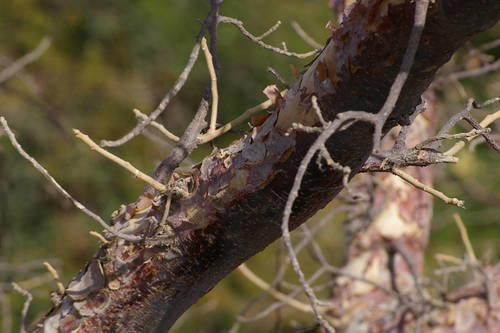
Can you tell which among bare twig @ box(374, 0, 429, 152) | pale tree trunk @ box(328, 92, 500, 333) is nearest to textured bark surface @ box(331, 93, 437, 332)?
pale tree trunk @ box(328, 92, 500, 333)

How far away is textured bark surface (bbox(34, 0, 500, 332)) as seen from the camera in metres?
0.69

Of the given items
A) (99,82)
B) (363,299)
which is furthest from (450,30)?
(99,82)

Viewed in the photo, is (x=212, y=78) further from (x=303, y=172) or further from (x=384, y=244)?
(x=384, y=244)

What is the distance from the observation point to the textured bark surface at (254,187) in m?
0.69

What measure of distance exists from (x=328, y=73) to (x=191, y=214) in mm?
271

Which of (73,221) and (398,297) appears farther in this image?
(73,221)

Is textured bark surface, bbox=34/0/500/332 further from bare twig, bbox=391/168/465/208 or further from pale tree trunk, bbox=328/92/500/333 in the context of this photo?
pale tree trunk, bbox=328/92/500/333

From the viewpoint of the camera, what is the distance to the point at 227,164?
2.85 ft

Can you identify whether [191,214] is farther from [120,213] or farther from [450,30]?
[450,30]

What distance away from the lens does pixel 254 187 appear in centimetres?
84

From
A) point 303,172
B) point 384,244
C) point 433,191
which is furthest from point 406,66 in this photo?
point 384,244

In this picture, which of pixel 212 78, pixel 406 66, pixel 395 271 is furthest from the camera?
pixel 395 271

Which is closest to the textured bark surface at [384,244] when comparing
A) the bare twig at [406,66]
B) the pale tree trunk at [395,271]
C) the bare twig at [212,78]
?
the pale tree trunk at [395,271]

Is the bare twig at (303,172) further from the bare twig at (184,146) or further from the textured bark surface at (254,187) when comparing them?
the bare twig at (184,146)
